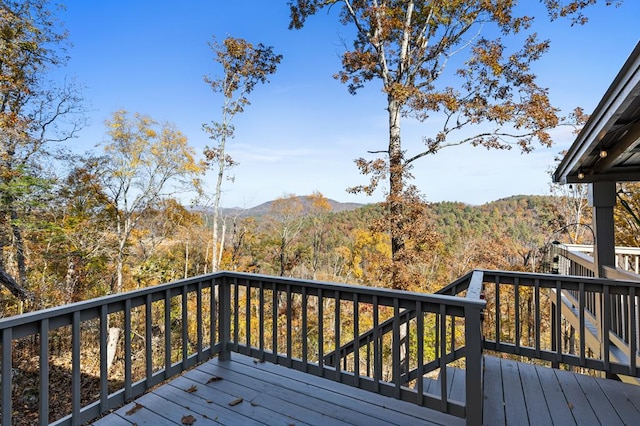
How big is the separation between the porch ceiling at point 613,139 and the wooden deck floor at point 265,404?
99.0 inches

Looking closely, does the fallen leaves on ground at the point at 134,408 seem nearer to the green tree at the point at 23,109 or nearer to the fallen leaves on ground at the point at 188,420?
the fallen leaves on ground at the point at 188,420

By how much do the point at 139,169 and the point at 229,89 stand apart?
5095 millimetres

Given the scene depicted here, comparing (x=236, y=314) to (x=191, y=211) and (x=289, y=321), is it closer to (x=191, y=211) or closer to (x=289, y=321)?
(x=289, y=321)

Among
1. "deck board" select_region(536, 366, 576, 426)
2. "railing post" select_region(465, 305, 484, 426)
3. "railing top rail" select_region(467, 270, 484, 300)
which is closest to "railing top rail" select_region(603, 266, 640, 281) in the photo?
"deck board" select_region(536, 366, 576, 426)

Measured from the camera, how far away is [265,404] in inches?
98.1

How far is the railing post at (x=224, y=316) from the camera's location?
3189 mm

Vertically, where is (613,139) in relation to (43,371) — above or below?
above

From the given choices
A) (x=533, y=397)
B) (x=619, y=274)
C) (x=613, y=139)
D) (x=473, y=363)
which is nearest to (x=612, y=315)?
(x=619, y=274)

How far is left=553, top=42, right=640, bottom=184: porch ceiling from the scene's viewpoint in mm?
2182

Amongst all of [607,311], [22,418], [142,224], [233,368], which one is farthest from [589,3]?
[22,418]

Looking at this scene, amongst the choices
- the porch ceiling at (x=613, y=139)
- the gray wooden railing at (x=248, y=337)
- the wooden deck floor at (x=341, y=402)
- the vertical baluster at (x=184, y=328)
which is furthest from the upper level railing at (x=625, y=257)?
the vertical baluster at (x=184, y=328)

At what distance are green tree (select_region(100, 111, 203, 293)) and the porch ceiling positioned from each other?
13.6m

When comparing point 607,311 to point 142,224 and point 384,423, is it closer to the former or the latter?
point 384,423

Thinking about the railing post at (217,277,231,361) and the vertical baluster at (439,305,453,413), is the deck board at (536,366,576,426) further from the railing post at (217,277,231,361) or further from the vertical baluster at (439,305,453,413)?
the railing post at (217,277,231,361)
